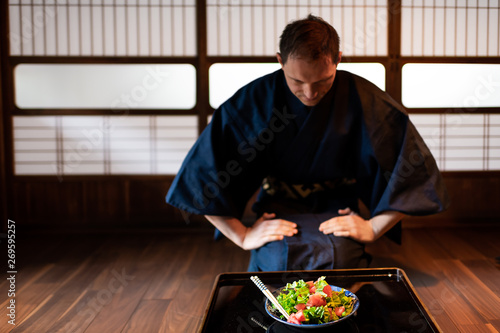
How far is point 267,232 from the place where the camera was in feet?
6.43

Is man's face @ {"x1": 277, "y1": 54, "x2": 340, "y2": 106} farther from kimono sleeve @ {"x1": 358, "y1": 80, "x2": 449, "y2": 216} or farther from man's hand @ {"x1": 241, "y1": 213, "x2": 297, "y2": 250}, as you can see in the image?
man's hand @ {"x1": 241, "y1": 213, "x2": 297, "y2": 250}

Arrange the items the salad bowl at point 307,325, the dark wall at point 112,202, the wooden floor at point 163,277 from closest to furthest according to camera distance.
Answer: the salad bowl at point 307,325 < the wooden floor at point 163,277 < the dark wall at point 112,202

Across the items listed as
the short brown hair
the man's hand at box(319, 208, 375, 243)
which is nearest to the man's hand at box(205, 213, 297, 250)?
the man's hand at box(319, 208, 375, 243)

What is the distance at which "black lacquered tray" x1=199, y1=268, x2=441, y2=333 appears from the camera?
1.40 metres

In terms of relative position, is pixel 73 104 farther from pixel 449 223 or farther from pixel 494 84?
pixel 494 84

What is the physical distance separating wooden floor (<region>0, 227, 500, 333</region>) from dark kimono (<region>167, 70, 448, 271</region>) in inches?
28.1

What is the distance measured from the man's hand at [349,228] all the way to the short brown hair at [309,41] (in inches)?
25.4

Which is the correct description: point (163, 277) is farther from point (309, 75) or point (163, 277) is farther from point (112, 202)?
point (309, 75)

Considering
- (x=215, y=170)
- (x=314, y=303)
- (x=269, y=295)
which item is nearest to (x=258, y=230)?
(x=215, y=170)

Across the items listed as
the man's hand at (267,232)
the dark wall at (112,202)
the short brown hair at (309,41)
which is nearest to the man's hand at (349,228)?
the man's hand at (267,232)

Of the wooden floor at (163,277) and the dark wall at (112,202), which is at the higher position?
the dark wall at (112,202)

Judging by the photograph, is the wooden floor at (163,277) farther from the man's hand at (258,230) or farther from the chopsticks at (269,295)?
the chopsticks at (269,295)

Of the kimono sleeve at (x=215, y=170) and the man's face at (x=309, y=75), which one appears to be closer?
the man's face at (x=309, y=75)

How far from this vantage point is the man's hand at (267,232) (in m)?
1.94
